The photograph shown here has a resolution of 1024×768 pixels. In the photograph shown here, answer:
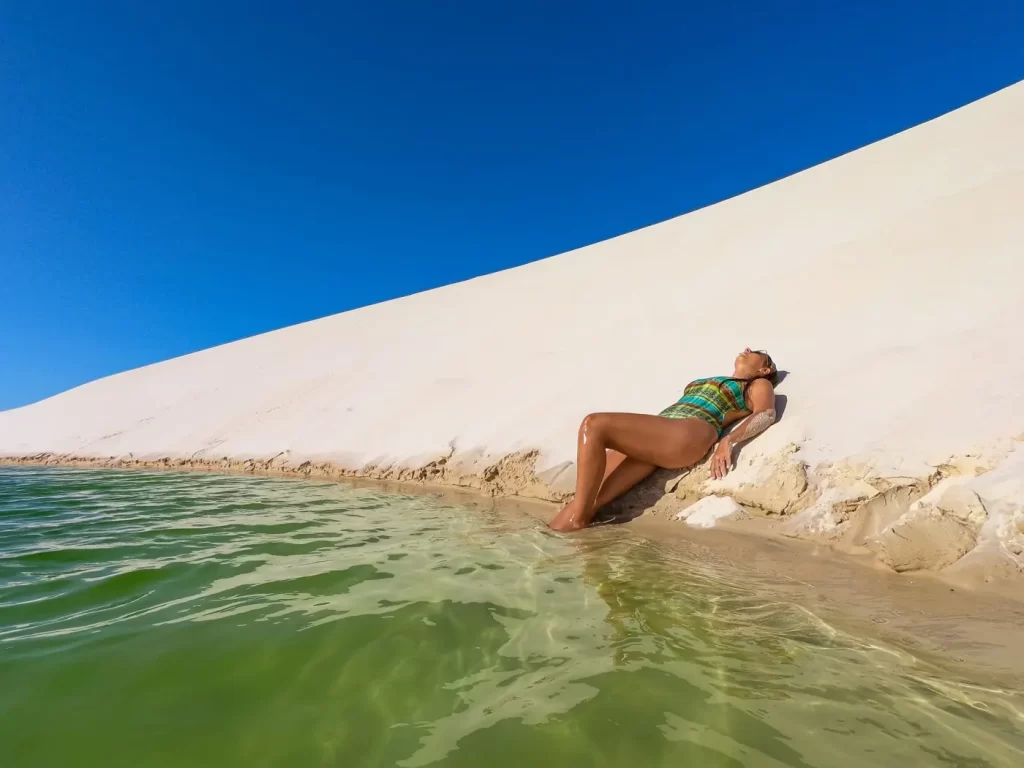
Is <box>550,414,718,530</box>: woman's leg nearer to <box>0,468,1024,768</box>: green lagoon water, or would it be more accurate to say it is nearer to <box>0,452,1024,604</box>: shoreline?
<box>0,452,1024,604</box>: shoreline

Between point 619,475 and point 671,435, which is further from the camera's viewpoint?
point 619,475

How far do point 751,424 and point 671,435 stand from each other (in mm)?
635

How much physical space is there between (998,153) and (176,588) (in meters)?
10.9

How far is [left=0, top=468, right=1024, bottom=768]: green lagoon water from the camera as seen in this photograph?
1.14 metres

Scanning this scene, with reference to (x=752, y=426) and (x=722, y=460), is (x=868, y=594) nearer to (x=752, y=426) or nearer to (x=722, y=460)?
(x=722, y=460)

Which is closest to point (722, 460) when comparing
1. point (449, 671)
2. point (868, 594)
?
point (868, 594)

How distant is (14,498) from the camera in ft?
16.6

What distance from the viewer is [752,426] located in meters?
3.90

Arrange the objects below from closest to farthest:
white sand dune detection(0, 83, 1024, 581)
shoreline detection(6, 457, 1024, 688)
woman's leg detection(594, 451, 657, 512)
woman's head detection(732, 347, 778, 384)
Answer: shoreline detection(6, 457, 1024, 688), white sand dune detection(0, 83, 1024, 581), woman's leg detection(594, 451, 657, 512), woman's head detection(732, 347, 778, 384)

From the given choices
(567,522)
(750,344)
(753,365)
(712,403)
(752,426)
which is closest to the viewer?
(567,522)

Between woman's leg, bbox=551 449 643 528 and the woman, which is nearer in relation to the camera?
the woman

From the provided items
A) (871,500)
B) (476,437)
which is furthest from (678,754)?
(476,437)

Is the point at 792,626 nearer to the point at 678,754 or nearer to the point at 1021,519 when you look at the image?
the point at 678,754

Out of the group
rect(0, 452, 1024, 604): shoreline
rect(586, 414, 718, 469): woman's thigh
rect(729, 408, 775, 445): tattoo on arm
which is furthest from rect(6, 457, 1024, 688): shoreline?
rect(729, 408, 775, 445): tattoo on arm
